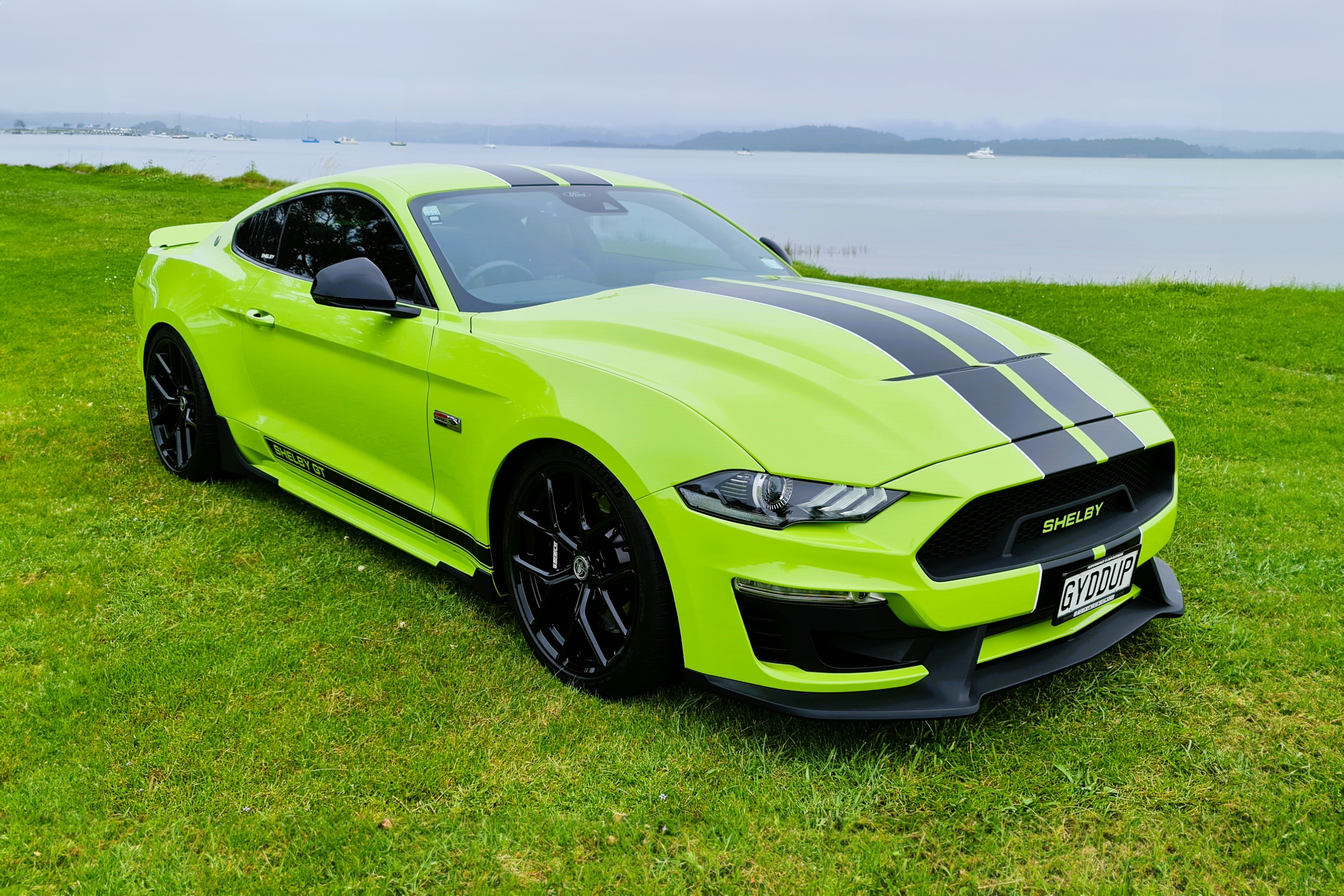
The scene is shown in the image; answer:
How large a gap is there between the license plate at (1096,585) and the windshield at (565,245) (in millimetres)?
1771

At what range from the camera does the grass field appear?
2277 mm

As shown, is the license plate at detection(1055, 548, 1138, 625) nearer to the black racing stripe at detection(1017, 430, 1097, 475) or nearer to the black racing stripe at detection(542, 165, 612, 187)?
the black racing stripe at detection(1017, 430, 1097, 475)

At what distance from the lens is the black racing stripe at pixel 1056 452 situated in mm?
2465

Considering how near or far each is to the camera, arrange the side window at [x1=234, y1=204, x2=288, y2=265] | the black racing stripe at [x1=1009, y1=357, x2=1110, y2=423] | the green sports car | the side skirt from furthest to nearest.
Answer: the side window at [x1=234, y1=204, x2=288, y2=265] → the side skirt → the black racing stripe at [x1=1009, y1=357, x2=1110, y2=423] → the green sports car

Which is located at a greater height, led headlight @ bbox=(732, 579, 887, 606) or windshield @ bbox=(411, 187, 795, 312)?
windshield @ bbox=(411, 187, 795, 312)

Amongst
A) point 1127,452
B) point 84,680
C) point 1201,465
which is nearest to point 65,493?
point 84,680

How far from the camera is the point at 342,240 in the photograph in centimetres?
381

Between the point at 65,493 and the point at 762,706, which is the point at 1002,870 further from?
the point at 65,493

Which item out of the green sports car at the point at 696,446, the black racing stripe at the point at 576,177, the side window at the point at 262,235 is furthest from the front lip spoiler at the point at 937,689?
the side window at the point at 262,235

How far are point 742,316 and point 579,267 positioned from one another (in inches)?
32.2

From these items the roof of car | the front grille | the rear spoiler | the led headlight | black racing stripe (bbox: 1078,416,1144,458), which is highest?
the roof of car

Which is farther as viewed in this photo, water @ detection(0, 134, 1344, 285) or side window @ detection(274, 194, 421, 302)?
water @ detection(0, 134, 1344, 285)

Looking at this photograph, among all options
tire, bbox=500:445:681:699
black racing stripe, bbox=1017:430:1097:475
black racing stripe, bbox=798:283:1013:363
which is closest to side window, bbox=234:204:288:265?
tire, bbox=500:445:681:699

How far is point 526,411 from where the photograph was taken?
2.87 metres
